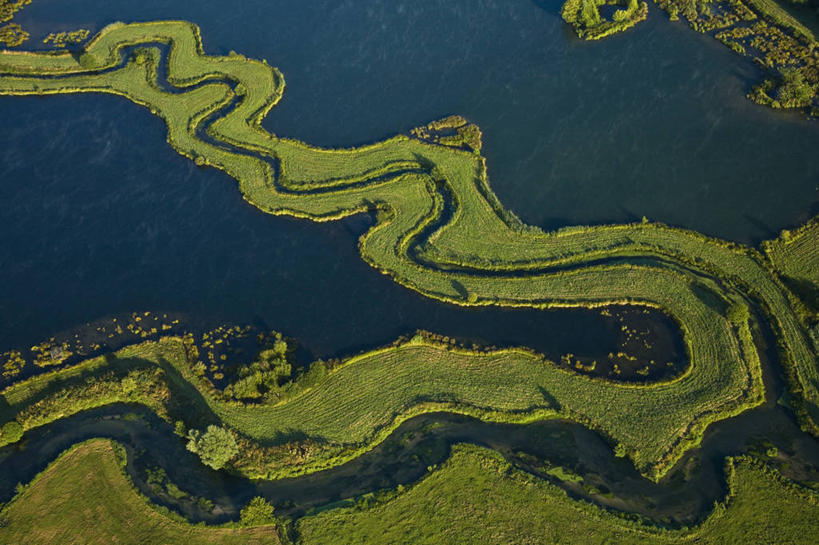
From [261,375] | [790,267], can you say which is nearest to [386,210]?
[261,375]

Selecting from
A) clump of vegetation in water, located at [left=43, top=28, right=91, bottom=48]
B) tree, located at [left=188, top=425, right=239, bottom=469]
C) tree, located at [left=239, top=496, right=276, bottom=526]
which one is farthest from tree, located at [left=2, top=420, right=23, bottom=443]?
clump of vegetation in water, located at [left=43, top=28, right=91, bottom=48]

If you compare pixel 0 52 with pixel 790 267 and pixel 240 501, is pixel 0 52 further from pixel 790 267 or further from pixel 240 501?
pixel 790 267

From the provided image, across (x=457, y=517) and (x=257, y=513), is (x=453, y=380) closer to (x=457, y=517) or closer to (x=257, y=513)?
(x=457, y=517)

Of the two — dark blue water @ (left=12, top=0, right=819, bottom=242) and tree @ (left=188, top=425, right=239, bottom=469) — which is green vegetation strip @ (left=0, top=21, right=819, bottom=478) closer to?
tree @ (left=188, top=425, right=239, bottom=469)

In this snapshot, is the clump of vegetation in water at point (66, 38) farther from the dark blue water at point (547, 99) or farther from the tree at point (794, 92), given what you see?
the tree at point (794, 92)

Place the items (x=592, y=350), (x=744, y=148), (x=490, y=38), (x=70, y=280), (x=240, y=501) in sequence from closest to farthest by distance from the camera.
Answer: (x=240, y=501), (x=592, y=350), (x=70, y=280), (x=744, y=148), (x=490, y=38)
